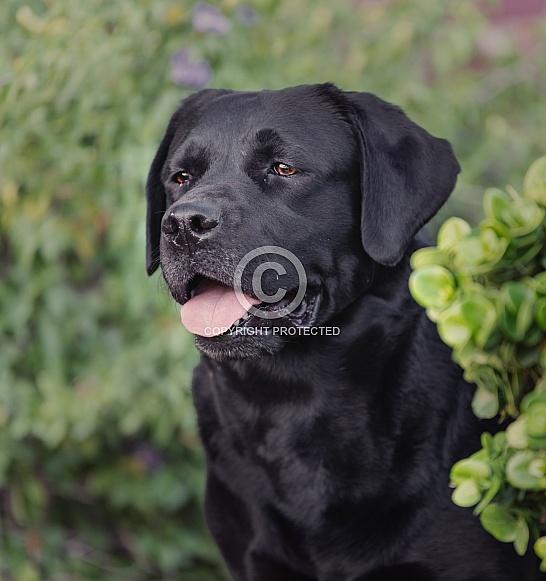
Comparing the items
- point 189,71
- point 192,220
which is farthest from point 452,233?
point 189,71

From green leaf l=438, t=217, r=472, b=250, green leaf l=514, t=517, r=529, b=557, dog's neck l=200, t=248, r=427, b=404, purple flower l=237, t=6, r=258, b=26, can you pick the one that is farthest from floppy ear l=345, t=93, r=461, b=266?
purple flower l=237, t=6, r=258, b=26

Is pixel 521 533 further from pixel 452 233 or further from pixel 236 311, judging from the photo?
pixel 236 311

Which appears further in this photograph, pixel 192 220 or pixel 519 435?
pixel 192 220

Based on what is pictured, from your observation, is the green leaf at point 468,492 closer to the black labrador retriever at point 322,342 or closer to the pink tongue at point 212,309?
the black labrador retriever at point 322,342

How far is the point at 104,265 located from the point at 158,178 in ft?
3.28

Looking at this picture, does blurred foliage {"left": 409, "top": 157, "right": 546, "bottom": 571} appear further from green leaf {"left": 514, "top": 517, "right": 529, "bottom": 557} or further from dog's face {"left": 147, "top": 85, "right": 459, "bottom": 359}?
dog's face {"left": 147, "top": 85, "right": 459, "bottom": 359}

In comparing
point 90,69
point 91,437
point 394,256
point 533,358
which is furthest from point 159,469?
point 533,358

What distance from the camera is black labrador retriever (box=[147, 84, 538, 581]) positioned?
2.06 meters

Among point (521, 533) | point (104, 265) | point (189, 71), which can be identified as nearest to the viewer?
point (521, 533)

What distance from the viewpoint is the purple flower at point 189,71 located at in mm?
3015

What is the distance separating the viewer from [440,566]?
2041mm

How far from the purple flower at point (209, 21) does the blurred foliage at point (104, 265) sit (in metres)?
0.01

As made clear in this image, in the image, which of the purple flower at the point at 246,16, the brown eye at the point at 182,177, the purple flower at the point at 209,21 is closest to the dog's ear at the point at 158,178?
the brown eye at the point at 182,177

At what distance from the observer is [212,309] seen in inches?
84.2
